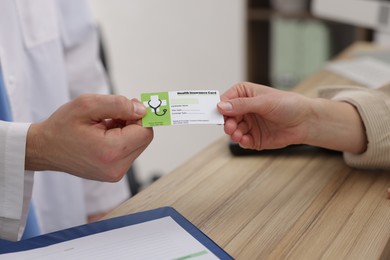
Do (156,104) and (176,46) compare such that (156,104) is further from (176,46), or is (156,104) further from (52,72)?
(176,46)

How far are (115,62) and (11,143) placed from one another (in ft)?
6.51

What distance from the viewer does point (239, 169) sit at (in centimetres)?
85

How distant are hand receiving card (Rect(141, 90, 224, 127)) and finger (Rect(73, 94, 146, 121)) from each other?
0.03 metres

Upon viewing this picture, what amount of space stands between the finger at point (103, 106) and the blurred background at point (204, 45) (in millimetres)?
1596

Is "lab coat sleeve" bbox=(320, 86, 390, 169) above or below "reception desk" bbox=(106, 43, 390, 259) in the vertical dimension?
above

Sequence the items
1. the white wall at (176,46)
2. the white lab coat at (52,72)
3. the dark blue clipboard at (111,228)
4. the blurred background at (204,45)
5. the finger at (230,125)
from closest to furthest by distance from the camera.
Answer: the dark blue clipboard at (111,228), the finger at (230,125), the white lab coat at (52,72), the blurred background at (204,45), the white wall at (176,46)

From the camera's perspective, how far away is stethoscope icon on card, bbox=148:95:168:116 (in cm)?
69

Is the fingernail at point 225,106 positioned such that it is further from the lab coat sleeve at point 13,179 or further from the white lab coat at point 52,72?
the white lab coat at point 52,72

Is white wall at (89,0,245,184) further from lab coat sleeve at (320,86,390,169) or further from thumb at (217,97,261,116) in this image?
thumb at (217,97,261,116)

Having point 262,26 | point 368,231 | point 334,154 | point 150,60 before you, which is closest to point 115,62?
point 150,60

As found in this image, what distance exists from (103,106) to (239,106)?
0.63 ft

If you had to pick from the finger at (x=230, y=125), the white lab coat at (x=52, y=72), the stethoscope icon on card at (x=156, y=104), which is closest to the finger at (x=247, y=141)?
the finger at (x=230, y=125)

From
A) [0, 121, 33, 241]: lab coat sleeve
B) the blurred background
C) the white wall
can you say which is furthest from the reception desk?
the white wall

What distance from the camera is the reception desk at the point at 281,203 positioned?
640 millimetres
